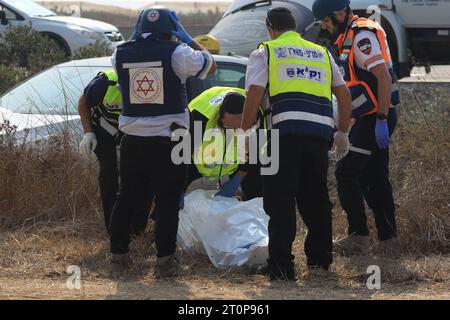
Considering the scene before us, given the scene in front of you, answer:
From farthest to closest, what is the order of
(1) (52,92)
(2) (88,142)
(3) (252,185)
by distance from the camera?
(1) (52,92)
(3) (252,185)
(2) (88,142)

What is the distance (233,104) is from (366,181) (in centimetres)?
113

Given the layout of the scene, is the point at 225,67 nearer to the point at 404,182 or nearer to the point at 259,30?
the point at 404,182

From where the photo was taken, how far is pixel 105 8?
40.8m

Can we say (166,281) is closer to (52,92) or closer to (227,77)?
(227,77)

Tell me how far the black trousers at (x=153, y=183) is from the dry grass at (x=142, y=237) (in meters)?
0.32

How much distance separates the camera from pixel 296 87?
6.09m

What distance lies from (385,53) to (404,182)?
154 cm

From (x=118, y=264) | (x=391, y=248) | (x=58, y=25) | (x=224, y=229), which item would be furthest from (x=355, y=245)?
(x=58, y=25)

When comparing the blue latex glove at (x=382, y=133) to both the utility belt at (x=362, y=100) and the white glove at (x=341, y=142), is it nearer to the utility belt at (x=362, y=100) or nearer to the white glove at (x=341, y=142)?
the utility belt at (x=362, y=100)

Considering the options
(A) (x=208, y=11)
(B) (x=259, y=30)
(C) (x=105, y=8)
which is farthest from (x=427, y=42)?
(C) (x=105, y=8)

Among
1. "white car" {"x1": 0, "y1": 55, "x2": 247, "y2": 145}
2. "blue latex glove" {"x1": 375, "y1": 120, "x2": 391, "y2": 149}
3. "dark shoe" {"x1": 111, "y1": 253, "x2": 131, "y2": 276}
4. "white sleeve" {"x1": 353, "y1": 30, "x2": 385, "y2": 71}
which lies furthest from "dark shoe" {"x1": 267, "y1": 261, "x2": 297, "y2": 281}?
"white car" {"x1": 0, "y1": 55, "x2": 247, "y2": 145}

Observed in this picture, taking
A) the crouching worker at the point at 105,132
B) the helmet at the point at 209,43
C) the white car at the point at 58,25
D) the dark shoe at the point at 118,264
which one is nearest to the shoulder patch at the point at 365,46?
the crouching worker at the point at 105,132

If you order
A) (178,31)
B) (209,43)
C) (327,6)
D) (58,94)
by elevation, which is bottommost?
(58,94)

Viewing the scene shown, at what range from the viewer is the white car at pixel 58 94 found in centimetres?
799
